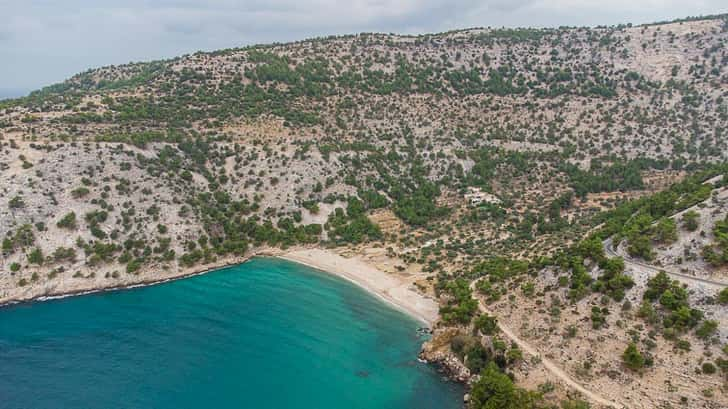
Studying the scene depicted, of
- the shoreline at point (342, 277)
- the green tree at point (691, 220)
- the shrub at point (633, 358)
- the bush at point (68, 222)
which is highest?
the green tree at point (691, 220)

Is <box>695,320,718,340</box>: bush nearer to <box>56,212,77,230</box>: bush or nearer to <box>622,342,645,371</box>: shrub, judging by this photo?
<box>622,342,645,371</box>: shrub

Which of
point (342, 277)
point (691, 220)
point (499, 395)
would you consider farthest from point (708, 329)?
point (342, 277)

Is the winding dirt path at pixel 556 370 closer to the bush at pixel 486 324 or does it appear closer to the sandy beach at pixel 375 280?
the bush at pixel 486 324

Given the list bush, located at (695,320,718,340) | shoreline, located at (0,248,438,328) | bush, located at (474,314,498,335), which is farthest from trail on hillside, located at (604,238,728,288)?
shoreline, located at (0,248,438,328)

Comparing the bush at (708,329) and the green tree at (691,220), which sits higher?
the green tree at (691,220)

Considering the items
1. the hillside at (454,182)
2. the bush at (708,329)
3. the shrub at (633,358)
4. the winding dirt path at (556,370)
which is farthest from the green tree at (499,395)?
the bush at (708,329)

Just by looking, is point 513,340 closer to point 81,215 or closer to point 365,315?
point 365,315

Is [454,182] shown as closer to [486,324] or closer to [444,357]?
[486,324]
